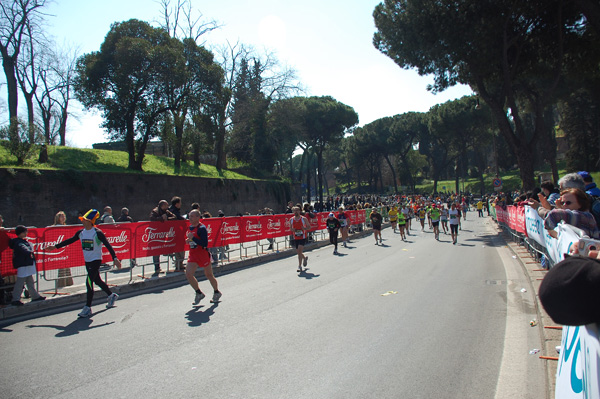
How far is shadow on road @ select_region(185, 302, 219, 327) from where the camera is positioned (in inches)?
259

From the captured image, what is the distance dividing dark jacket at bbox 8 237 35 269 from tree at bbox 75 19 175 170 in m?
20.6

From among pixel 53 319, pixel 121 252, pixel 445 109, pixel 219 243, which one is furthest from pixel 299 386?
pixel 445 109

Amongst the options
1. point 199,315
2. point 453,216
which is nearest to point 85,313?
point 199,315

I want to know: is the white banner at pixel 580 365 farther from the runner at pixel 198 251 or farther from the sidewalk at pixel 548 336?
the runner at pixel 198 251

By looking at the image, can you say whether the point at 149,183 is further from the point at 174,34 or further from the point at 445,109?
the point at 445,109

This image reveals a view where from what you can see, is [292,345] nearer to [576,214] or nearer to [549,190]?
[576,214]

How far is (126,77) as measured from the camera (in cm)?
2542

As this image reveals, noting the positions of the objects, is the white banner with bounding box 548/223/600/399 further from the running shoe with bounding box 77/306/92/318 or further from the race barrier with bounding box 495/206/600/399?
the running shoe with bounding box 77/306/92/318

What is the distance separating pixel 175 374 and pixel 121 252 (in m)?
6.05

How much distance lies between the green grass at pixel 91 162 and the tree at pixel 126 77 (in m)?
2.10

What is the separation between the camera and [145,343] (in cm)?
557

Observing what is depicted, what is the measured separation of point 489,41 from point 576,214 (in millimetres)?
22106

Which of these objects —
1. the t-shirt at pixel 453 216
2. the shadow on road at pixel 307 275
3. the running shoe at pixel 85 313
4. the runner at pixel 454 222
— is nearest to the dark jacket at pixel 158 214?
the shadow on road at pixel 307 275

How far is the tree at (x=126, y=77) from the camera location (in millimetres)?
25281
